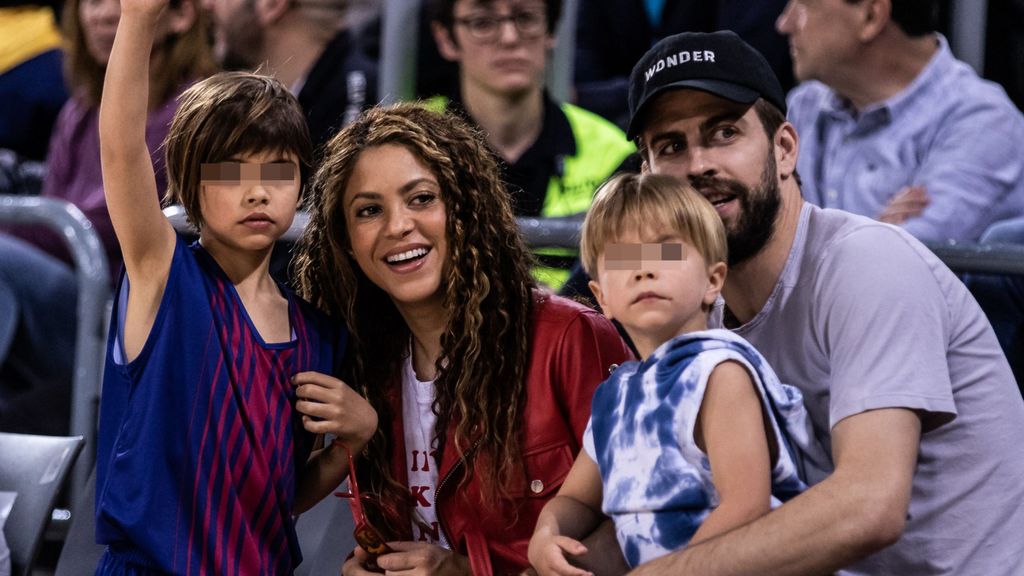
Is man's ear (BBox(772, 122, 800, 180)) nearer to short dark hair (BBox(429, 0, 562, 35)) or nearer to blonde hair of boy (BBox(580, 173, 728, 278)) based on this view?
blonde hair of boy (BBox(580, 173, 728, 278))

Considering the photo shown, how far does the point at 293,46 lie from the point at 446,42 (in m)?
0.60

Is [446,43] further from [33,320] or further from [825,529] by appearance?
[825,529]

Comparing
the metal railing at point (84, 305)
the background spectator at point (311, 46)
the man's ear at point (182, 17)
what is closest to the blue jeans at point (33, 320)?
the metal railing at point (84, 305)

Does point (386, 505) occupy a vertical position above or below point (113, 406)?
below

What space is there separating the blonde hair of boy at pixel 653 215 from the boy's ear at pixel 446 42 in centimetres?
240

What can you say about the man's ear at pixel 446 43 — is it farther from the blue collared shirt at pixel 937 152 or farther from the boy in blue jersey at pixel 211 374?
the boy in blue jersey at pixel 211 374

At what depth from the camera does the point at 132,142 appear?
2.11 metres

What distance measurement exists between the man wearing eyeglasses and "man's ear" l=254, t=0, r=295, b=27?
62 cm

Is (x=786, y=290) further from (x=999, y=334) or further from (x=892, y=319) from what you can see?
(x=999, y=334)

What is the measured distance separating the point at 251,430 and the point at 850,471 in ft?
3.17

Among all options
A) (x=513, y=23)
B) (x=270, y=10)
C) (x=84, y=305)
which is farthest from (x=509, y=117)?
(x=84, y=305)

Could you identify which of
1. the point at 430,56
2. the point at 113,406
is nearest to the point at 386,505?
the point at 113,406

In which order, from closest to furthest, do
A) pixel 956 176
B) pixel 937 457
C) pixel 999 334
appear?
pixel 937 457 → pixel 999 334 → pixel 956 176

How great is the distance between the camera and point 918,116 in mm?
3836
